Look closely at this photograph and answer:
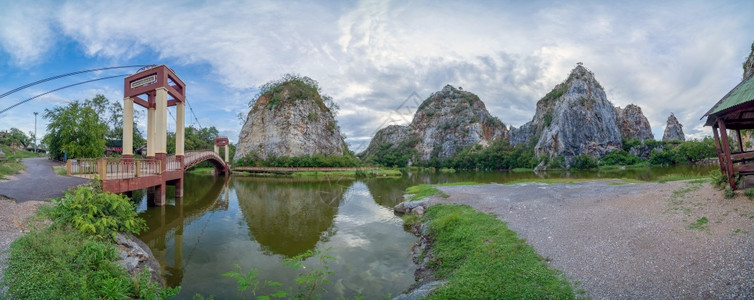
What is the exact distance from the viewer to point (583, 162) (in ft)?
245

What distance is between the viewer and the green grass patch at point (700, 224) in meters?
6.91

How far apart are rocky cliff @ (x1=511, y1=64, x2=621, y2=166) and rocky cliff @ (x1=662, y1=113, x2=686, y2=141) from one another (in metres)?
28.8

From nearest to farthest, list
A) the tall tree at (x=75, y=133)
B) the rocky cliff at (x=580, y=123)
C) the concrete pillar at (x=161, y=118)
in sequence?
the concrete pillar at (x=161, y=118), the tall tree at (x=75, y=133), the rocky cliff at (x=580, y=123)

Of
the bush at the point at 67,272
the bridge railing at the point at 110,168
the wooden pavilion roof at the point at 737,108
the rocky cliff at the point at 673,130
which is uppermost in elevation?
the rocky cliff at the point at 673,130

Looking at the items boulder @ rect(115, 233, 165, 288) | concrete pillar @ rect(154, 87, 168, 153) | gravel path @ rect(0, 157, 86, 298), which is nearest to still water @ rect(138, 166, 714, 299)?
boulder @ rect(115, 233, 165, 288)

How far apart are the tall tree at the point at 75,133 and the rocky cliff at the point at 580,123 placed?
88.8 m

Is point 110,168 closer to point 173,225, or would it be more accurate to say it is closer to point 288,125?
point 173,225

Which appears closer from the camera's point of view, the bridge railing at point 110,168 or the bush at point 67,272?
the bush at point 67,272

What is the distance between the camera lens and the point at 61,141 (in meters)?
28.3

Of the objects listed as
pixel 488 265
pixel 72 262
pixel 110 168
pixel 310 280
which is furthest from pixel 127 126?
pixel 488 265

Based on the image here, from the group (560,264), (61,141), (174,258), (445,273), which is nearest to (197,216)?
(174,258)

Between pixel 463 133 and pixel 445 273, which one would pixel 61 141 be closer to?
pixel 445 273

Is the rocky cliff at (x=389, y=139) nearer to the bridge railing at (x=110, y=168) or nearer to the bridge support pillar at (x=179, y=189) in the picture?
the bridge support pillar at (x=179, y=189)

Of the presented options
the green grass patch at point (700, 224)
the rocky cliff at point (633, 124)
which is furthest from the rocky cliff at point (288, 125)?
the rocky cliff at point (633, 124)
